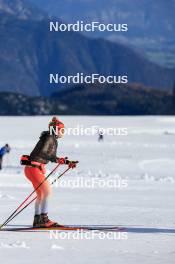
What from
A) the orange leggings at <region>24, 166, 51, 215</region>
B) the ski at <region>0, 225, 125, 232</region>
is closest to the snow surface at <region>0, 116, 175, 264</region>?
the ski at <region>0, 225, 125, 232</region>

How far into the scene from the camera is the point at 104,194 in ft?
59.9

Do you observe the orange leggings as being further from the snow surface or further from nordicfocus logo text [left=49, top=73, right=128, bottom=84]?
nordicfocus logo text [left=49, top=73, right=128, bottom=84]

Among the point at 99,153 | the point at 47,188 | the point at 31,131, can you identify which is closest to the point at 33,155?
the point at 47,188

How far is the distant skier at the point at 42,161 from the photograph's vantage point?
34.9 ft

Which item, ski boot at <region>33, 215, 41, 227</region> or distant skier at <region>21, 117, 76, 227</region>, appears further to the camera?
ski boot at <region>33, 215, 41, 227</region>

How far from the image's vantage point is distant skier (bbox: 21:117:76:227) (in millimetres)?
10641

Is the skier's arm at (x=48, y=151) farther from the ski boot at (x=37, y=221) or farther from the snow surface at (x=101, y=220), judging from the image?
the snow surface at (x=101, y=220)

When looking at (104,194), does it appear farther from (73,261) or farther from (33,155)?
(73,261)

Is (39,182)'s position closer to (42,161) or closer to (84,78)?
(42,161)

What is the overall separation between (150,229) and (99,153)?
103 ft

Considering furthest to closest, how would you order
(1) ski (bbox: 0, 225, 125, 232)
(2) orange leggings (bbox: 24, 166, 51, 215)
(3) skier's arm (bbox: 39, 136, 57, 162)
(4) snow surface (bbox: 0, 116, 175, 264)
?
1. (1) ski (bbox: 0, 225, 125, 232)
2. (2) orange leggings (bbox: 24, 166, 51, 215)
3. (3) skier's arm (bbox: 39, 136, 57, 162)
4. (4) snow surface (bbox: 0, 116, 175, 264)

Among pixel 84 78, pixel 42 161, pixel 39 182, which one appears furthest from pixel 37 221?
pixel 84 78

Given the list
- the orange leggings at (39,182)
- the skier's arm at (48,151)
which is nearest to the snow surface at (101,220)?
the orange leggings at (39,182)

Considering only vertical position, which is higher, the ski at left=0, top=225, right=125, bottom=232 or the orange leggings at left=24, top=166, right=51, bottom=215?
the orange leggings at left=24, top=166, right=51, bottom=215
